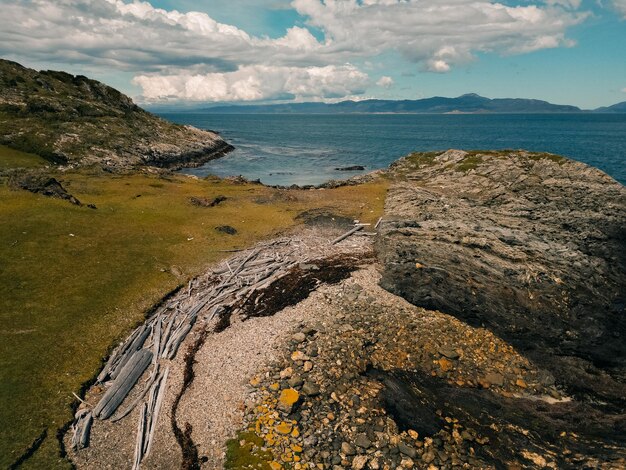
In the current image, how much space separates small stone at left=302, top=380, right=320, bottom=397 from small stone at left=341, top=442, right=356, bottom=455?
11.4 feet

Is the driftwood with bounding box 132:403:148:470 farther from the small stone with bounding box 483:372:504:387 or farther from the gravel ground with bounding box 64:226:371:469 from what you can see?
the small stone with bounding box 483:372:504:387

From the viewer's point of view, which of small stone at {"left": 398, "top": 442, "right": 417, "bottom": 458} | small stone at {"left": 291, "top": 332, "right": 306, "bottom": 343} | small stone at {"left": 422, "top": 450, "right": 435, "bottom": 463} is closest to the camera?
small stone at {"left": 422, "top": 450, "right": 435, "bottom": 463}

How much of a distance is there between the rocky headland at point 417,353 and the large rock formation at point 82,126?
71.7 meters

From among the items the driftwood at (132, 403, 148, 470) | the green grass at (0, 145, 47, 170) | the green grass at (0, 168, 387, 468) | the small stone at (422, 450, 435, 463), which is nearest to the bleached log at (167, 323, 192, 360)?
the green grass at (0, 168, 387, 468)

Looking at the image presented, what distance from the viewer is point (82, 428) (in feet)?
61.6

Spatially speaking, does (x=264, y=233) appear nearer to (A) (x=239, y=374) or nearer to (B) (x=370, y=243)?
(B) (x=370, y=243)

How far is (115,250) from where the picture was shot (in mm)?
36031

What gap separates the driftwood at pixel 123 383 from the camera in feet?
66.3

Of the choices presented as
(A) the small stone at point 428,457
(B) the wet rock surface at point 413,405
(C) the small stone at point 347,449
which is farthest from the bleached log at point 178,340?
(A) the small stone at point 428,457

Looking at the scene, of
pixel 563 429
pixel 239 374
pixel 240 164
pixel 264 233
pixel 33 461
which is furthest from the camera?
pixel 240 164

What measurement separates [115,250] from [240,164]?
338 feet

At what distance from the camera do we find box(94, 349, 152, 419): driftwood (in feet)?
66.3

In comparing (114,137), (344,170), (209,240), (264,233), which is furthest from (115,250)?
(344,170)

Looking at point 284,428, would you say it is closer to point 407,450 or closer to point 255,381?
point 255,381
